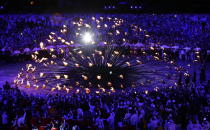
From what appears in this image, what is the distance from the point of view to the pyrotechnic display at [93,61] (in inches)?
904

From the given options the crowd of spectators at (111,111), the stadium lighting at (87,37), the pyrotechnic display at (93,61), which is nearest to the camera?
the crowd of spectators at (111,111)

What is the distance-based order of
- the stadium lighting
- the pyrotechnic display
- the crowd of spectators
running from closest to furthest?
1. the crowd of spectators
2. the pyrotechnic display
3. the stadium lighting

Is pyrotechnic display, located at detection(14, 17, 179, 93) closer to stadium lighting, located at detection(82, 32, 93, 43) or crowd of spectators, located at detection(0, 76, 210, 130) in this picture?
stadium lighting, located at detection(82, 32, 93, 43)

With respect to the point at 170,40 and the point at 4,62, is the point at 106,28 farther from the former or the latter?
the point at 4,62

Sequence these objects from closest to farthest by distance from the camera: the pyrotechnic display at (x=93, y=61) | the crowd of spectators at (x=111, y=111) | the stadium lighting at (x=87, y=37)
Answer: the crowd of spectators at (x=111, y=111) < the pyrotechnic display at (x=93, y=61) < the stadium lighting at (x=87, y=37)

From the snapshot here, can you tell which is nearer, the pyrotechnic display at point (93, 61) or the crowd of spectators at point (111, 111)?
the crowd of spectators at point (111, 111)

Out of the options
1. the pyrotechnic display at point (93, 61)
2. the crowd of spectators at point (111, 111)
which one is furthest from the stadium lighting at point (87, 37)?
the crowd of spectators at point (111, 111)

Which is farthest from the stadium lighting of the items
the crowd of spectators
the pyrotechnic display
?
the crowd of spectators

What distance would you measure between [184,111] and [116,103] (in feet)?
10.4

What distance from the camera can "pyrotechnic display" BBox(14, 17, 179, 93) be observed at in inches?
904

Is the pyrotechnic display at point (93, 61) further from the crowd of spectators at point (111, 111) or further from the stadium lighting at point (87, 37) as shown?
the crowd of spectators at point (111, 111)

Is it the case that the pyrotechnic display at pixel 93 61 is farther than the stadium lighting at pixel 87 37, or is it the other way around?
the stadium lighting at pixel 87 37

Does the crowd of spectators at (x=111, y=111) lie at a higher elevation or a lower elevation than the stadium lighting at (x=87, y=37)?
higher

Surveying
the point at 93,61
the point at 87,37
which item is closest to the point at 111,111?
the point at 93,61
